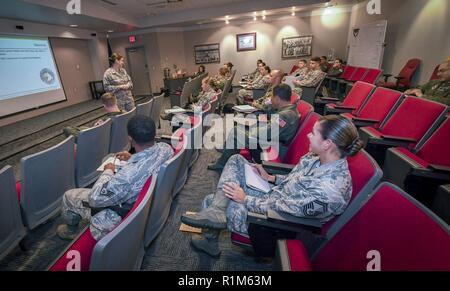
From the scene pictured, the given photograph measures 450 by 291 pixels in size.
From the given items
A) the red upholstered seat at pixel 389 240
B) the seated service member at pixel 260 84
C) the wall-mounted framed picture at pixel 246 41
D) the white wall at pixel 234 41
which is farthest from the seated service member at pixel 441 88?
the wall-mounted framed picture at pixel 246 41

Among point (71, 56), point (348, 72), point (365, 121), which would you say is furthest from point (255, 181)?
point (71, 56)

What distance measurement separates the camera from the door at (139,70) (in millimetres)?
9131

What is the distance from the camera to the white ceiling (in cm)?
453

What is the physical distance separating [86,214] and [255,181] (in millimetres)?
1232

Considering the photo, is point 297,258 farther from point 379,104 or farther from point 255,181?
point 379,104

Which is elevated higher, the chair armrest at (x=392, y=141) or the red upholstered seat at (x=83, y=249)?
the chair armrest at (x=392, y=141)

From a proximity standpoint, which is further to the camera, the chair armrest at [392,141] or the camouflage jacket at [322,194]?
the chair armrest at [392,141]

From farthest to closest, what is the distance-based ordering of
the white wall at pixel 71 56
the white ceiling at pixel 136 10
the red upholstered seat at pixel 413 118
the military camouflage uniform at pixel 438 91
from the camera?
the white wall at pixel 71 56, the white ceiling at pixel 136 10, the military camouflage uniform at pixel 438 91, the red upholstered seat at pixel 413 118

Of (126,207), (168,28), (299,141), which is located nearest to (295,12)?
(168,28)

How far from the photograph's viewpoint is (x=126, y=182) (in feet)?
4.05

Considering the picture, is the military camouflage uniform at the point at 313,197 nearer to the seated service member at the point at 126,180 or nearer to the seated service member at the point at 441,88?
the seated service member at the point at 126,180

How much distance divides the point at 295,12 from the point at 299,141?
8.09 metres

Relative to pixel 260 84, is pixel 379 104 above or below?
below
